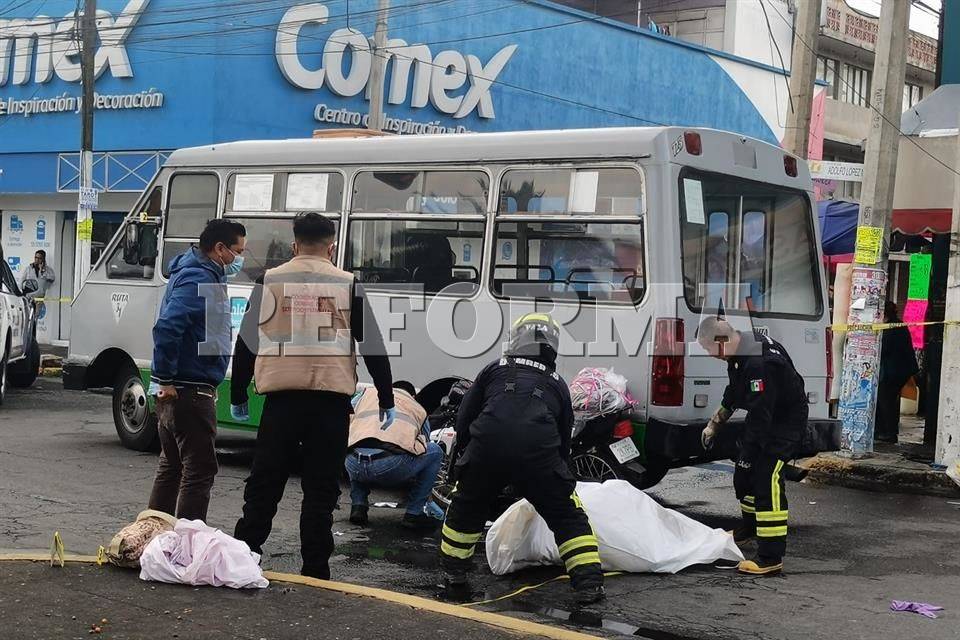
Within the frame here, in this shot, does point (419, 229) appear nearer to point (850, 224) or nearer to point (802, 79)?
point (802, 79)

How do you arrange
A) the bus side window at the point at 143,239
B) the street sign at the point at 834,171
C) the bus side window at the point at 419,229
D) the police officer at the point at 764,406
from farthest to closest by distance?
the street sign at the point at 834,171 → the bus side window at the point at 143,239 → the bus side window at the point at 419,229 → the police officer at the point at 764,406

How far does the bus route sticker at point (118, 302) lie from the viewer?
12.0m

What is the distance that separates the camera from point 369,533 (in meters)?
8.59

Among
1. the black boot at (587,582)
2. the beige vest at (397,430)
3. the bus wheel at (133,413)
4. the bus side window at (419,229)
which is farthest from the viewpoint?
the bus wheel at (133,413)

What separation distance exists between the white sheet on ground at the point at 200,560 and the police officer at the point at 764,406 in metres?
2.99

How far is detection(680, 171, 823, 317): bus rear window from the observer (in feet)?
30.1

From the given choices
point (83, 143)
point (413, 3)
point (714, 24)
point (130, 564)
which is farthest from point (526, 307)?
point (714, 24)

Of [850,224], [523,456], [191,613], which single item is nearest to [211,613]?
[191,613]

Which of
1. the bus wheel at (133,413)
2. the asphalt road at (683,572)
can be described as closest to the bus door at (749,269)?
the asphalt road at (683,572)

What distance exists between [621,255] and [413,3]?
18.4m

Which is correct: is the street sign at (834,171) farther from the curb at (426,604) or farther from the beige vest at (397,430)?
the curb at (426,604)

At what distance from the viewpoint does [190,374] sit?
6.89 metres

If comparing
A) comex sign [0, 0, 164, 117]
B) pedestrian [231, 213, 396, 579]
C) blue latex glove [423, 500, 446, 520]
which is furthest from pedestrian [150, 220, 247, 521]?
comex sign [0, 0, 164, 117]

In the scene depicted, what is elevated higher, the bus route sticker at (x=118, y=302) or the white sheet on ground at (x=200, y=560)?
the bus route sticker at (x=118, y=302)
